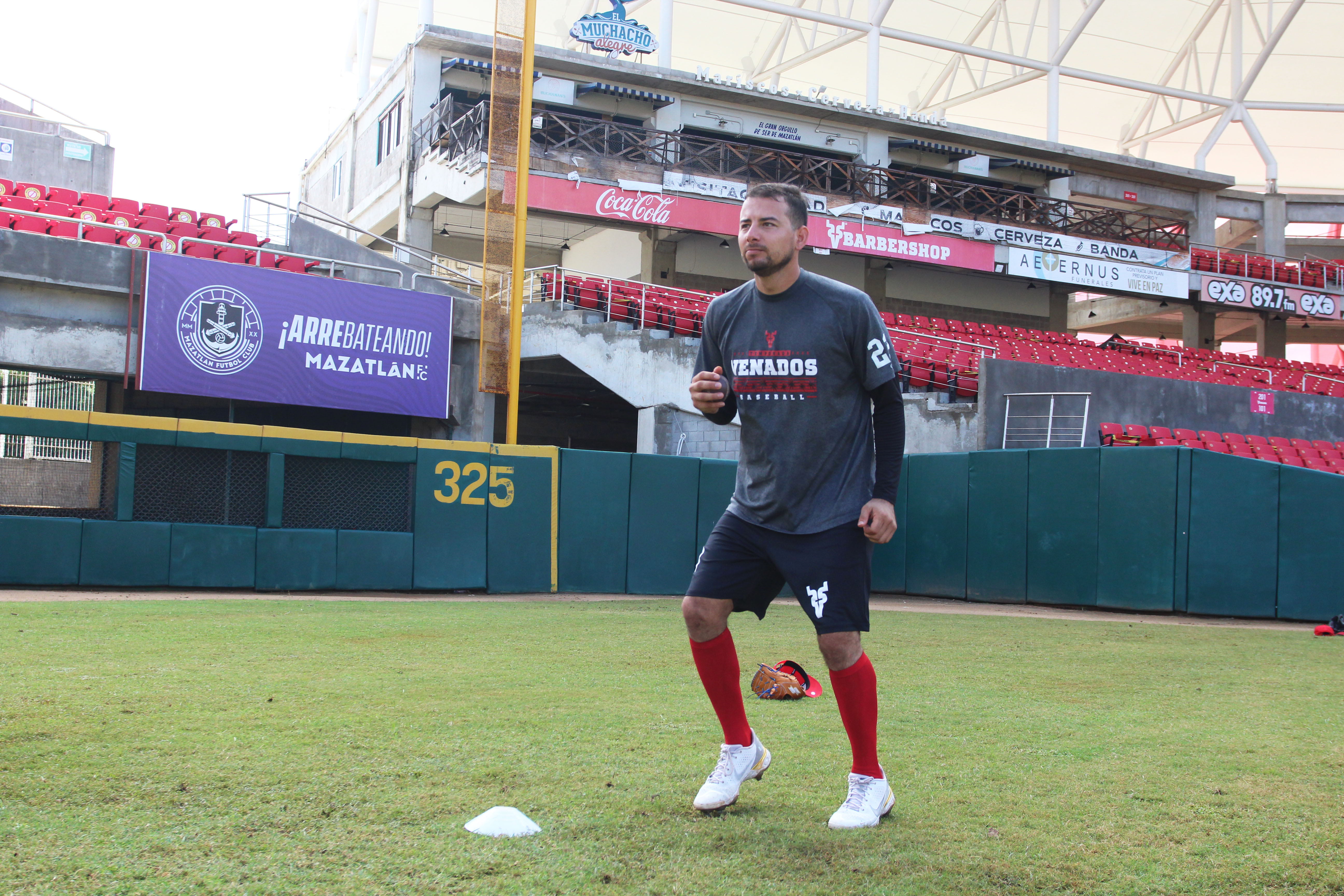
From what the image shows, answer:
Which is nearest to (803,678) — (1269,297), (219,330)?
(219,330)

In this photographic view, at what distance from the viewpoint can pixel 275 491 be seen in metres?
12.8

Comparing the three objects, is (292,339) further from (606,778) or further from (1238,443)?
(1238,443)

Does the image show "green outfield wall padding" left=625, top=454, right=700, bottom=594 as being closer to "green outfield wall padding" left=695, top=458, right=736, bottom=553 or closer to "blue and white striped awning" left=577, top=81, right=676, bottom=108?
"green outfield wall padding" left=695, top=458, right=736, bottom=553

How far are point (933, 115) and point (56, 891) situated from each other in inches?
1605

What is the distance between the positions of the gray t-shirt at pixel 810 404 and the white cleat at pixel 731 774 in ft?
2.39

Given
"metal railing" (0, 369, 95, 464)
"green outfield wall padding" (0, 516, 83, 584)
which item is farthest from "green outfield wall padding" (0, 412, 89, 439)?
"metal railing" (0, 369, 95, 464)

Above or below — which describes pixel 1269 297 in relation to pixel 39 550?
above

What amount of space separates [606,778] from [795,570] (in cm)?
97

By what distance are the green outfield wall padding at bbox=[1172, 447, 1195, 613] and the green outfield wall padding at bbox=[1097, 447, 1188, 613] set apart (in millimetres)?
21

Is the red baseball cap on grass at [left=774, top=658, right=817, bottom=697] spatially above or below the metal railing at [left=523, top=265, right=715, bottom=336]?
below

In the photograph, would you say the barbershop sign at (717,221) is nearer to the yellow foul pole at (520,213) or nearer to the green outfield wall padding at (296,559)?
the yellow foul pole at (520,213)

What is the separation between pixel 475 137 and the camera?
87.1ft

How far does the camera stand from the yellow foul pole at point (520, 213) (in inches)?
683

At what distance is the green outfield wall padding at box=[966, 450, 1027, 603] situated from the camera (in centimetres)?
1481
